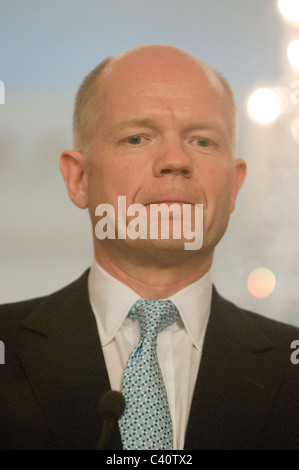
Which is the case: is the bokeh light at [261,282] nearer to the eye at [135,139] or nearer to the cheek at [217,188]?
the cheek at [217,188]

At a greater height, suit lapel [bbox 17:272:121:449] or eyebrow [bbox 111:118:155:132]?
eyebrow [bbox 111:118:155:132]

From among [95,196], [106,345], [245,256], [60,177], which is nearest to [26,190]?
A: [60,177]

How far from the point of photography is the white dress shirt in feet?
4.69

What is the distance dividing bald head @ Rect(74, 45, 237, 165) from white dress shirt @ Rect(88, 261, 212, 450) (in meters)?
0.34

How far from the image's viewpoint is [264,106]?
1703 mm

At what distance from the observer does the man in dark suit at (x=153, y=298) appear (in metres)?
1.37

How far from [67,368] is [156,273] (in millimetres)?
291

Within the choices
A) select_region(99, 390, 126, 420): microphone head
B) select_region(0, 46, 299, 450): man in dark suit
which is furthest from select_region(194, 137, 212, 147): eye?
select_region(99, 390, 126, 420): microphone head

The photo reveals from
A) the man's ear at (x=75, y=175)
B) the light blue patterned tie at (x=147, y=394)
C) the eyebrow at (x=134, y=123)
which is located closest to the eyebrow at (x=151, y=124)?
the eyebrow at (x=134, y=123)

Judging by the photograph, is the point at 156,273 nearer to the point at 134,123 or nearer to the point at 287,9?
the point at 134,123

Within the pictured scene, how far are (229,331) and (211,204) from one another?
0.29 metres

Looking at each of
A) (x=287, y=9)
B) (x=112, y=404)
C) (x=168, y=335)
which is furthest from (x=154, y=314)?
(x=287, y=9)

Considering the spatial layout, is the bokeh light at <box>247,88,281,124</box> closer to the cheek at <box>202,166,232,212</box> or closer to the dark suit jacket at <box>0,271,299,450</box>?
the cheek at <box>202,166,232,212</box>

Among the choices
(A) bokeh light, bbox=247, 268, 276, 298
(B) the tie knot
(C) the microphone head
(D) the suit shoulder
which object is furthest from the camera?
(A) bokeh light, bbox=247, 268, 276, 298
